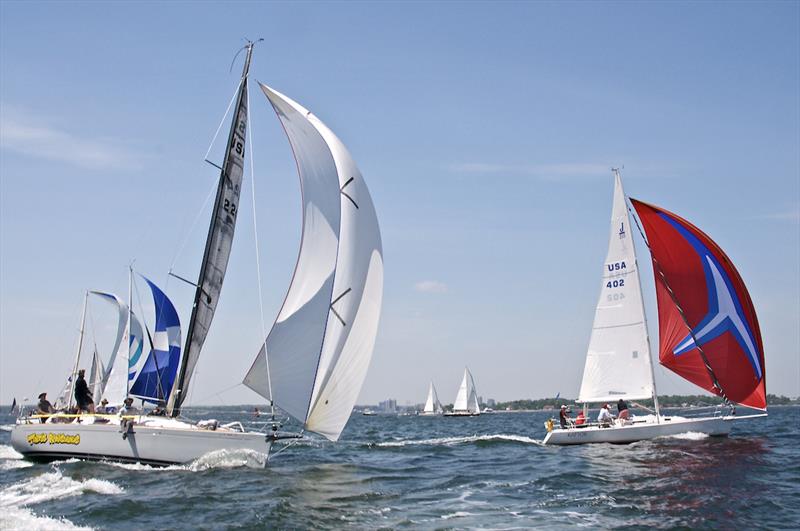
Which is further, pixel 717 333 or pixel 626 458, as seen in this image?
pixel 717 333

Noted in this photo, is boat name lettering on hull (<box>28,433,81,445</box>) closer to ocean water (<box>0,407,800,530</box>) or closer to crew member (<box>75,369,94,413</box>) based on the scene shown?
ocean water (<box>0,407,800,530</box>)

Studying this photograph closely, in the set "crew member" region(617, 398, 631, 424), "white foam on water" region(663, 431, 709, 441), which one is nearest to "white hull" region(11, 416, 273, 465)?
"crew member" region(617, 398, 631, 424)

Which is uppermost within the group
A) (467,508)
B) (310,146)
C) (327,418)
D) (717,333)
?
(310,146)

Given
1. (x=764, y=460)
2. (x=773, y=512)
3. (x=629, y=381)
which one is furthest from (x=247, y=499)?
(x=629, y=381)

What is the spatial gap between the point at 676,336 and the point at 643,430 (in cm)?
424

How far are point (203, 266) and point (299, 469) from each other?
6.79m

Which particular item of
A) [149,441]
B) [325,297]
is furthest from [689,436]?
[149,441]

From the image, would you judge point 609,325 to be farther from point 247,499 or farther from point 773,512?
point 247,499

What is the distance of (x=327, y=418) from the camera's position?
2003cm

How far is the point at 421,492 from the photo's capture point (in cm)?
1823

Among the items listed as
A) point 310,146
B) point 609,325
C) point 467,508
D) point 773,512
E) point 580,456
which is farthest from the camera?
point 609,325

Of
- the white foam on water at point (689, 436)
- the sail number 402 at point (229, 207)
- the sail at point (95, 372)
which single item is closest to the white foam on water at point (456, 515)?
the sail number 402 at point (229, 207)

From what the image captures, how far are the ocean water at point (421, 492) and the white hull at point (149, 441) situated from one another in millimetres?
309

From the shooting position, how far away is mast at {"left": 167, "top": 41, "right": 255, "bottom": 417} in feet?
75.3
